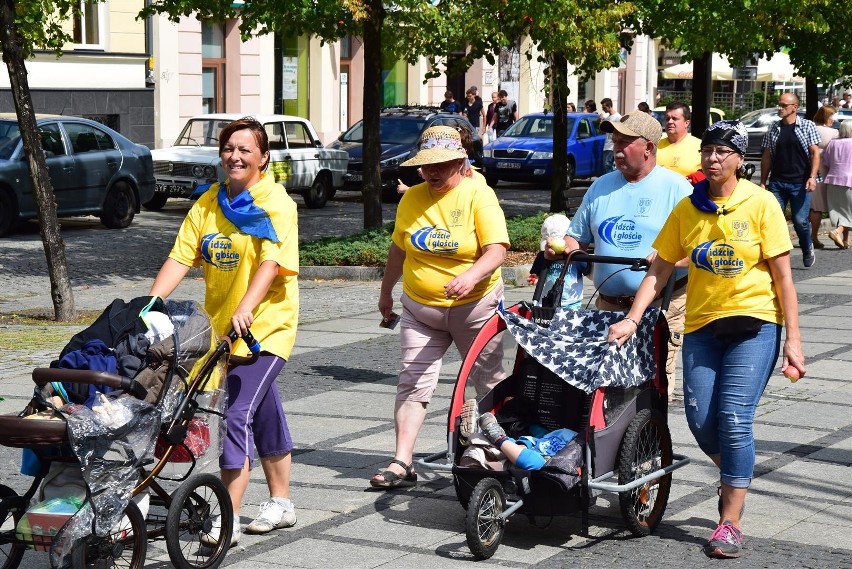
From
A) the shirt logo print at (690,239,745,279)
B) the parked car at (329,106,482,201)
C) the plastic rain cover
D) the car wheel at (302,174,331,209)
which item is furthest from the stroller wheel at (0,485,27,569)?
the car wheel at (302,174,331,209)

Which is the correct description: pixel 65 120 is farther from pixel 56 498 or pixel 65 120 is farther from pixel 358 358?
pixel 56 498

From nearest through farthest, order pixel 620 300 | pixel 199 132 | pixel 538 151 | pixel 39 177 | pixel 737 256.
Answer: pixel 737 256 → pixel 620 300 → pixel 39 177 → pixel 199 132 → pixel 538 151

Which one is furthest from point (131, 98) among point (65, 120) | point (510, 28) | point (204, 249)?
point (204, 249)

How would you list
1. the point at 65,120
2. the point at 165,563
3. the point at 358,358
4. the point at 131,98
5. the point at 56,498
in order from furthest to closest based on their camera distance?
1. the point at 131,98
2. the point at 65,120
3. the point at 358,358
4. the point at 165,563
5. the point at 56,498

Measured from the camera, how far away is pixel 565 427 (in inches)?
250

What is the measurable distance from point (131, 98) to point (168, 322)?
82.3 feet

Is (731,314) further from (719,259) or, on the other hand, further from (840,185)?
(840,185)

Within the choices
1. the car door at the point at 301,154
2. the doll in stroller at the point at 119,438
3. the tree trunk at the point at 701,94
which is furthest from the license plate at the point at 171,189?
the doll in stroller at the point at 119,438

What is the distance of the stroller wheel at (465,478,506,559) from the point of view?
5.69m

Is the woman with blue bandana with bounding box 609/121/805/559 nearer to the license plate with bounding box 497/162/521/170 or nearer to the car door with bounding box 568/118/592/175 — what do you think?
the license plate with bounding box 497/162/521/170

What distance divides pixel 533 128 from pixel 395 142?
4284mm

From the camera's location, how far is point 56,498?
5188 millimetres

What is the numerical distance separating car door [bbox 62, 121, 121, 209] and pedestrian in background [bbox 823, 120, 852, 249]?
977 centimetres

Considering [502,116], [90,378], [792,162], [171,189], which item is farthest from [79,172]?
[502,116]
